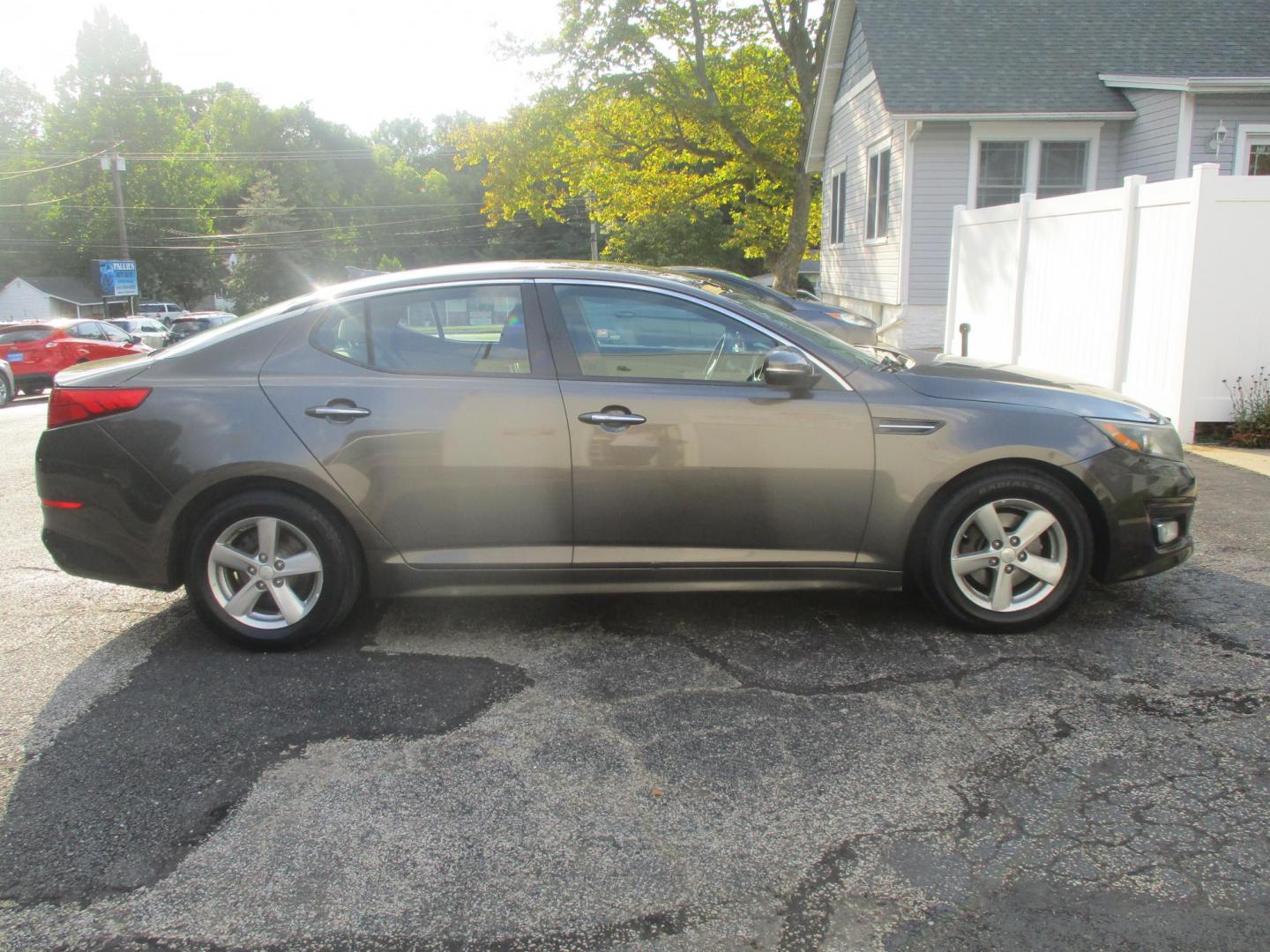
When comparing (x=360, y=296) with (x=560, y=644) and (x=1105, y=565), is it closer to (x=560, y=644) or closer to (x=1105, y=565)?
(x=560, y=644)

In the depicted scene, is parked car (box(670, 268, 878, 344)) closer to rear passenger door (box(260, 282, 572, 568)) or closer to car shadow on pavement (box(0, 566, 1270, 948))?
car shadow on pavement (box(0, 566, 1270, 948))

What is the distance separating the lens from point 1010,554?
435 centimetres

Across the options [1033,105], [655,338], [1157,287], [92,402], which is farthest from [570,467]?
[1033,105]

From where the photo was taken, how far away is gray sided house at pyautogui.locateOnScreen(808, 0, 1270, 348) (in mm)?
14625

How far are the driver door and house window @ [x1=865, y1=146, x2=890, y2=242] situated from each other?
570 inches

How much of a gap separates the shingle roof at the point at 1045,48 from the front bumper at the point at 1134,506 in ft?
41.1

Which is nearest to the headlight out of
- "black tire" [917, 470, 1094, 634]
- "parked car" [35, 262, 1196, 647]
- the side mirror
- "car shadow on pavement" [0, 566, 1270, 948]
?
"parked car" [35, 262, 1196, 647]

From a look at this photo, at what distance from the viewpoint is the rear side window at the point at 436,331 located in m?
4.37

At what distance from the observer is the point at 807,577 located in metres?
4.37

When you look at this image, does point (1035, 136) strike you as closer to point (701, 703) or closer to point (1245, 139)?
point (1245, 139)

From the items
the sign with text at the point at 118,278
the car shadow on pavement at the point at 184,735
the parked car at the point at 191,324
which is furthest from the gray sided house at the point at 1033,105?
the sign with text at the point at 118,278

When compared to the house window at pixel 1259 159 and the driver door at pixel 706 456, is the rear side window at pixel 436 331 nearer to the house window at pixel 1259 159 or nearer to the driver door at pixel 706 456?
the driver door at pixel 706 456

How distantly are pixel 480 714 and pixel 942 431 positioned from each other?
2197 mm

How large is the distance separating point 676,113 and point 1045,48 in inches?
453
